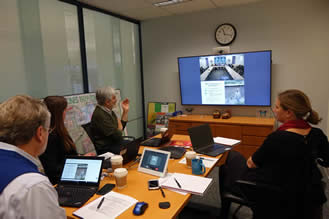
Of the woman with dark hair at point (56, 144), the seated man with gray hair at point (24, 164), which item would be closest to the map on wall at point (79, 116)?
the woman with dark hair at point (56, 144)

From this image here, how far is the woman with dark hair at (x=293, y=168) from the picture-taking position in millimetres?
1684

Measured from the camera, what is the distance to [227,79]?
166 inches

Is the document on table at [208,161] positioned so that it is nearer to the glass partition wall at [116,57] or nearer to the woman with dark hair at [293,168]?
the woman with dark hair at [293,168]

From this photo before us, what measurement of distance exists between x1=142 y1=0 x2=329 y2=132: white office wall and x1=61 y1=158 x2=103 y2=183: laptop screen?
129 inches

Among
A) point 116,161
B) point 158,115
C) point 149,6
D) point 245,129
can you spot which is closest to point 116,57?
point 149,6

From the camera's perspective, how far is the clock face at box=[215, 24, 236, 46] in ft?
14.0

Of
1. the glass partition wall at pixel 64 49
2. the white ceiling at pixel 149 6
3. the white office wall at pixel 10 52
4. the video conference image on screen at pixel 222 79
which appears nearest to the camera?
the white office wall at pixel 10 52

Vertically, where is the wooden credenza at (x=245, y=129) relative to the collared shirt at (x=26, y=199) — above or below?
below

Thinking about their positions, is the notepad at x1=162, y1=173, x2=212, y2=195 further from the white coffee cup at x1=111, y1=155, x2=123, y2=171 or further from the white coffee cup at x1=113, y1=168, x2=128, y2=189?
the white coffee cup at x1=111, y1=155, x2=123, y2=171

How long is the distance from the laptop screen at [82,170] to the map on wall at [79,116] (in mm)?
1752

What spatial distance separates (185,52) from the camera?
474cm

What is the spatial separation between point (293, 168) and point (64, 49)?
10.6 feet

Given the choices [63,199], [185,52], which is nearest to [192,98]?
[185,52]

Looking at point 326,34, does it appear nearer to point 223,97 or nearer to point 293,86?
point 293,86
